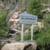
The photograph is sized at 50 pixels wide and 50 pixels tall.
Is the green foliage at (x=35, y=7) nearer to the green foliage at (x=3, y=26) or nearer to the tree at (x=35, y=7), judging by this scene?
the tree at (x=35, y=7)

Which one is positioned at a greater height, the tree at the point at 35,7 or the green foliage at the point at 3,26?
the tree at the point at 35,7

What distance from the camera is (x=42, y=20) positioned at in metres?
6.75

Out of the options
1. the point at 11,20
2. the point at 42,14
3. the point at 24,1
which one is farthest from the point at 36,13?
the point at 24,1

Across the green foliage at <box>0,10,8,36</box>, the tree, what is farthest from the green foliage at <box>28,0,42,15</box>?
the green foliage at <box>0,10,8,36</box>

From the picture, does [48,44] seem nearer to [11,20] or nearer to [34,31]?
[34,31]

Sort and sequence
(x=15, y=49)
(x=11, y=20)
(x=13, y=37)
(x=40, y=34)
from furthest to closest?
1. (x=11, y=20)
2. (x=13, y=37)
3. (x=40, y=34)
4. (x=15, y=49)

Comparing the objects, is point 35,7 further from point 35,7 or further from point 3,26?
point 3,26

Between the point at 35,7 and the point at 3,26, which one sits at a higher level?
the point at 35,7

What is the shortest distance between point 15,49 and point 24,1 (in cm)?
322

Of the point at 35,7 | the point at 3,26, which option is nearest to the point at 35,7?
the point at 35,7

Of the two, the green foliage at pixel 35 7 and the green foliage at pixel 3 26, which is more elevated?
the green foliage at pixel 35 7

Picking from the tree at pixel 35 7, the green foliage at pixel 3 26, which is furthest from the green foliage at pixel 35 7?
→ the green foliage at pixel 3 26

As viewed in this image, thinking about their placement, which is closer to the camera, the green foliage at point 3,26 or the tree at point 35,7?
the green foliage at point 3,26

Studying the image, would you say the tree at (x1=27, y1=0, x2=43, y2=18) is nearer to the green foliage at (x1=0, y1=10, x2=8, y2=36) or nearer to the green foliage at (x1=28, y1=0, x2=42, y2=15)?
the green foliage at (x1=28, y1=0, x2=42, y2=15)
